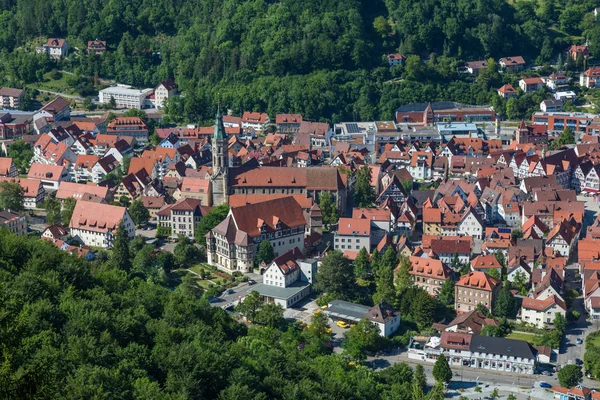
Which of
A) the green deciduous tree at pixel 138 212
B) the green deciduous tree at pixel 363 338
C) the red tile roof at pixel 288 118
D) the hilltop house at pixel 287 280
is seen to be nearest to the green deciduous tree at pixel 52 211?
the green deciduous tree at pixel 138 212

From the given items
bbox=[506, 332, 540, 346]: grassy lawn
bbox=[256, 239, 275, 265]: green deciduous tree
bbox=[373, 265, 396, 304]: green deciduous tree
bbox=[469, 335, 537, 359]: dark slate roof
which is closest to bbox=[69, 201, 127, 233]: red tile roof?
bbox=[256, 239, 275, 265]: green deciduous tree

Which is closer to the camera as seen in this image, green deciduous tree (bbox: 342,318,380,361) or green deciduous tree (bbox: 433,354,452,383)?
green deciduous tree (bbox: 433,354,452,383)

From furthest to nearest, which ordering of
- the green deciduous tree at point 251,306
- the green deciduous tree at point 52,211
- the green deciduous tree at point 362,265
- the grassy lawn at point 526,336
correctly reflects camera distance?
the green deciduous tree at point 52,211 < the green deciduous tree at point 362,265 < the green deciduous tree at point 251,306 < the grassy lawn at point 526,336

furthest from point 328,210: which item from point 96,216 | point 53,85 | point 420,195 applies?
point 53,85

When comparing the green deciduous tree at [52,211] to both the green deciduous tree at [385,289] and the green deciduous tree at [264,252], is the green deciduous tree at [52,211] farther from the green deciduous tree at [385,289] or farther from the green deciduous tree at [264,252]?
the green deciduous tree at [385,289]

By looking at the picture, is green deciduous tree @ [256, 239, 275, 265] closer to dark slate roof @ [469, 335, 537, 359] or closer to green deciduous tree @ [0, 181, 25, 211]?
dark slate roof @ [469, 335, 537, 359]

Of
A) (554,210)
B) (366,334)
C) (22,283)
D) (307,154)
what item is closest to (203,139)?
(307,154)
